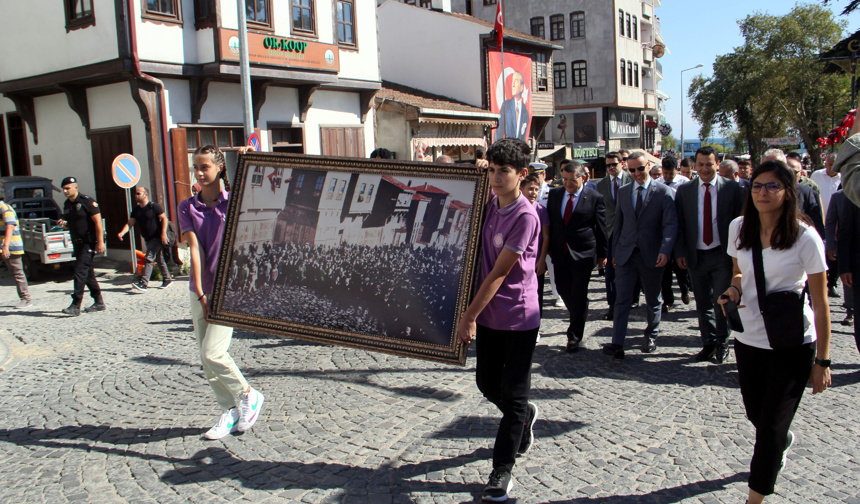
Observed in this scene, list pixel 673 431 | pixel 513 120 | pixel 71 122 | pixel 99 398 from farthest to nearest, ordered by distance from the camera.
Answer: pixel 513 120
pixel 71 122
pixel 99 398
pixel 673 431

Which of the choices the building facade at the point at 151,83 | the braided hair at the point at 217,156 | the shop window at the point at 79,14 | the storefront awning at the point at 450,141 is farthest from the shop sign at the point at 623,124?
the braided hair at the point at 217,156

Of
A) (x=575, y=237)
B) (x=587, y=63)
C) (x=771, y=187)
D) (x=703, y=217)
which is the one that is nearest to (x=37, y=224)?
(x=575, y=237)

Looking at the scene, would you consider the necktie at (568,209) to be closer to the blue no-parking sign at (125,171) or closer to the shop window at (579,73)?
the blue no-parking sign at (125,171)

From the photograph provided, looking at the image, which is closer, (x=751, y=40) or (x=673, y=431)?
(x=673, y=431)

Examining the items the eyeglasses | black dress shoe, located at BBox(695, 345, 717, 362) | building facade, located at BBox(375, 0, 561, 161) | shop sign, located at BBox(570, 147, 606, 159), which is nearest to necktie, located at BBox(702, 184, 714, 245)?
black dress shoe, located at BBox(695, 345, 717, 362)

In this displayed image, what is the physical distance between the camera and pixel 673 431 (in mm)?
4625

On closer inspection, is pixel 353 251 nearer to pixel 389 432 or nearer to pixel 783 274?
pixel 389 432

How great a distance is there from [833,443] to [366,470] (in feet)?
9.86

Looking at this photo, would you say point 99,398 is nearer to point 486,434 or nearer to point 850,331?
point 486,434

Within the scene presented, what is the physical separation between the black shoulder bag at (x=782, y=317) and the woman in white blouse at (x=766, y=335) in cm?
4

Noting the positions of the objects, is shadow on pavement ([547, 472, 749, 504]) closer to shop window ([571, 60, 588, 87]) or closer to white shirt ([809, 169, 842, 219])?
white shirt ([809, 169, 842, 219])

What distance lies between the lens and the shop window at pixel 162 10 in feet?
46.7

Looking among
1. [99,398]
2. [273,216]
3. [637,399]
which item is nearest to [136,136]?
[99,398]

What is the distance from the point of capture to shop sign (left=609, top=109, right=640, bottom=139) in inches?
1812
